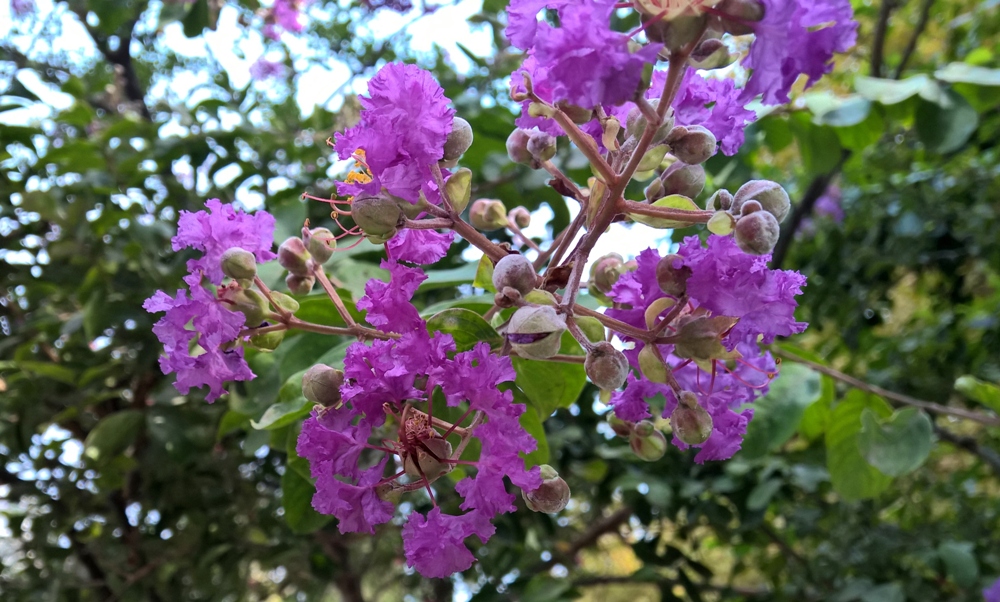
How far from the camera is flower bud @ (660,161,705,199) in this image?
580 mm

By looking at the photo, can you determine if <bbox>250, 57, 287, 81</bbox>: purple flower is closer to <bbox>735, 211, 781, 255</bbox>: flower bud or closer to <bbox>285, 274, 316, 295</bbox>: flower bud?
<bbox>285, 274, 316, 295</bbox>: flower bud

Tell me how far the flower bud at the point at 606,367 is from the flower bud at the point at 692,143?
15 centimetres

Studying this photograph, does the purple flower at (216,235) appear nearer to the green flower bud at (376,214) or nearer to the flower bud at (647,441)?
the green flower bud at (376,214)

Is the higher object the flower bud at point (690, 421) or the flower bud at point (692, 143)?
the flower bud at point (692, 143)

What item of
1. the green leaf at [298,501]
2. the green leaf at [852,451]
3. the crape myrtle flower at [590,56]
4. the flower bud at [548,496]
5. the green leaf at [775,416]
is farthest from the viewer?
the green leaf at [852,451]

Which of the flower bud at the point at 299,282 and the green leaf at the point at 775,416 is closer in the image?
the flower bud at the point at 299,282

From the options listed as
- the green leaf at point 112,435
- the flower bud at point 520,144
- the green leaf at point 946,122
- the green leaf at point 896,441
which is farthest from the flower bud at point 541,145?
the green leaf at point 112,435

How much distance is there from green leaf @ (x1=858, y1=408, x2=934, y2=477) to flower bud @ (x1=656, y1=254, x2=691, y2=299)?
54 cm

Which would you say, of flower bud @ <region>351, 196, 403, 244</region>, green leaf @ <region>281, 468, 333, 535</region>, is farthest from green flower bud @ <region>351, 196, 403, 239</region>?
green leaf @ <region>281, 468, 333, 535</region>

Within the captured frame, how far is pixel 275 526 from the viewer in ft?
4.81

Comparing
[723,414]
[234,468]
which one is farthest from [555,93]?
[234,468]

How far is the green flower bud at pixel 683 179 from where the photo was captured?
22.8 inches

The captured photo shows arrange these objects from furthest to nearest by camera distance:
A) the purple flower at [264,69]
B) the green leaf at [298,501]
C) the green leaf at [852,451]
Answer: the purple flower at [264,69], the green leaf at [852,451], the green leaf at [298,501]

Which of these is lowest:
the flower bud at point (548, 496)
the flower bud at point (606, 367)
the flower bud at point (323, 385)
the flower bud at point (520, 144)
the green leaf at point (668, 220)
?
the flower bud at point (548, 496)
